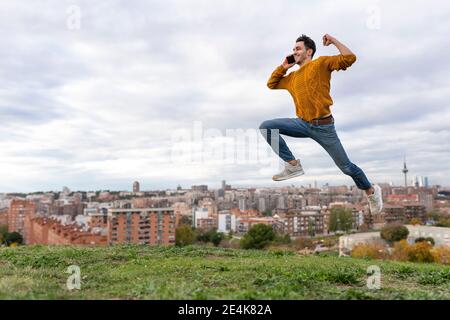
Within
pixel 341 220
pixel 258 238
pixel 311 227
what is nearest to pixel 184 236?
pixel 258 238

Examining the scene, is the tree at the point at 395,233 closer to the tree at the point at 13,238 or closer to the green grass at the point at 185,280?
the tree at the point at 13,238

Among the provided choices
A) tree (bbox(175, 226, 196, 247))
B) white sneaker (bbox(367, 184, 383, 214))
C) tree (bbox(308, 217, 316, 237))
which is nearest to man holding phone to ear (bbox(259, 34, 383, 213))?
white sneaker (bbox(367, 184, 383, 214))

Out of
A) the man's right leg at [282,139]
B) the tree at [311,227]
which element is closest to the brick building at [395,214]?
the tree at [311,227]

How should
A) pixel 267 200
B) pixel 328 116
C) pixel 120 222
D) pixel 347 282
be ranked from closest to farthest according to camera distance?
pixel 328 116, pixel 347 282, pixel 120 222, pixel 267 200

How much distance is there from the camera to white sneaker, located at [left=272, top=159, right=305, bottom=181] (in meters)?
7.16

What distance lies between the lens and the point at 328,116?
6.38m

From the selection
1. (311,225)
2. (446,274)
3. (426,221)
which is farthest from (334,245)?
(446,274)

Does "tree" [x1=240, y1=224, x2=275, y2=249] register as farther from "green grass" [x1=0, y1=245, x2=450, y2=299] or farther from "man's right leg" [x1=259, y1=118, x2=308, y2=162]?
"man's right leg" [x1=259, y1=118, x2=308, y2=162]

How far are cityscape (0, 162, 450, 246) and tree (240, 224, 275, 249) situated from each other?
10839 mm

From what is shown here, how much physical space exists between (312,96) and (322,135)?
0.55m

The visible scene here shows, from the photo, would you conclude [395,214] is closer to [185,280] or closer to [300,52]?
[300,52]

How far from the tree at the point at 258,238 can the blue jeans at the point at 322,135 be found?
42030mm
